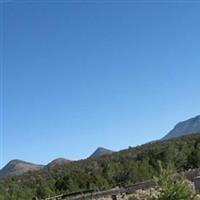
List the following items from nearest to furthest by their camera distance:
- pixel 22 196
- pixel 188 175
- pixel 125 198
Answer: pixel 125 198, pixel 188 175, pixel 22 196

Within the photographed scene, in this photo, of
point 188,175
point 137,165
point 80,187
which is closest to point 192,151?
point 137,165

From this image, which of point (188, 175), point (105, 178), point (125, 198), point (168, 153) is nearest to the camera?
point (125, 198)

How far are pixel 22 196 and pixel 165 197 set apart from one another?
52.0m

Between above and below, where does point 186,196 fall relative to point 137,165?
below

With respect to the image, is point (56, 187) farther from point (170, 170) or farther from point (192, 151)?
point (170, 170)

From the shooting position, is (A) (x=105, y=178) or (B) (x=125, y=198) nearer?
(B) (x=125, y=198)

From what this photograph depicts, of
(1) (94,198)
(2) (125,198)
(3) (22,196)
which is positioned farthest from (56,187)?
(2) (125,198)

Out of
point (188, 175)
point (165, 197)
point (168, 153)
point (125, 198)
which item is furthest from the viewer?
point (168, 153)

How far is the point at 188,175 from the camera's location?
52.7 meters

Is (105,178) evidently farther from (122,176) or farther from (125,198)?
(125,198)

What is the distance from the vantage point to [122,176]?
88.9 m

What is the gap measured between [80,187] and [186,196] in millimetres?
62235

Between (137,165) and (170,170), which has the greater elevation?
(137,165)

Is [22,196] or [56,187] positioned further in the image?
[56,187]
